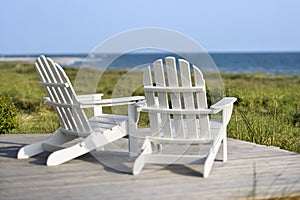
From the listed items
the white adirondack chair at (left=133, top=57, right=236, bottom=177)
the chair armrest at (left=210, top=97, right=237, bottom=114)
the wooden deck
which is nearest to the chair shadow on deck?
the wooden deck

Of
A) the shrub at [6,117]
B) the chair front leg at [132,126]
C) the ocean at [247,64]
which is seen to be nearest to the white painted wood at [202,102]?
the chair front leg at [132,126]

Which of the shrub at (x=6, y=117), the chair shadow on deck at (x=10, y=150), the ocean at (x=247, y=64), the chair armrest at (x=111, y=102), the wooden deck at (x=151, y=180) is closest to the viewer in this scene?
the wooden deck at (x=151, y=180)

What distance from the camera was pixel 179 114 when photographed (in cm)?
410

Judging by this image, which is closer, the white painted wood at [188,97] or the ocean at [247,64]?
the white painted wood at [188,97]

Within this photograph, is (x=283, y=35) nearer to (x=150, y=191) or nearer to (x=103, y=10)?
(x=103, y=10)

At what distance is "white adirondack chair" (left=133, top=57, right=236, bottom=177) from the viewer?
398 cm

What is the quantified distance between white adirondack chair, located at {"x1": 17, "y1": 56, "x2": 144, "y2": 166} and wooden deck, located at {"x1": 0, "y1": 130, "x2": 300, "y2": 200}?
116mm

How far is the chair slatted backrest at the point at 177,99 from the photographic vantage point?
399 cm

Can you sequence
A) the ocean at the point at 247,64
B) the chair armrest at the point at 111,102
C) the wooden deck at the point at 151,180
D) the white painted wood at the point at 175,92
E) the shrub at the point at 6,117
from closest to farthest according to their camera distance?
the wooden deck at the point at 151,180, the white painted wood at the point at 175,92, the chair armrest at the point at 111,102, the shrub at the point at 6,117, the ocean at the point at 247,64

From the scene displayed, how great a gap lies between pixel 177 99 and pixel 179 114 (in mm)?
133

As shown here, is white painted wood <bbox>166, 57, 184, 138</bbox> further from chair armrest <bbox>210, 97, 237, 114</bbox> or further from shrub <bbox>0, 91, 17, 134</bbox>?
shrub <bbox>0, 91, 17, 134</bbox>

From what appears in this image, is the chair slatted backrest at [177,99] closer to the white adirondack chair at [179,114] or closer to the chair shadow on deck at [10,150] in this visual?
the white adirondack chair at [179,114]

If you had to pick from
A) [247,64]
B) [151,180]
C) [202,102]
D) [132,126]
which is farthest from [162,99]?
[247,64]

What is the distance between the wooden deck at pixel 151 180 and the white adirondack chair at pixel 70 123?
12cm
